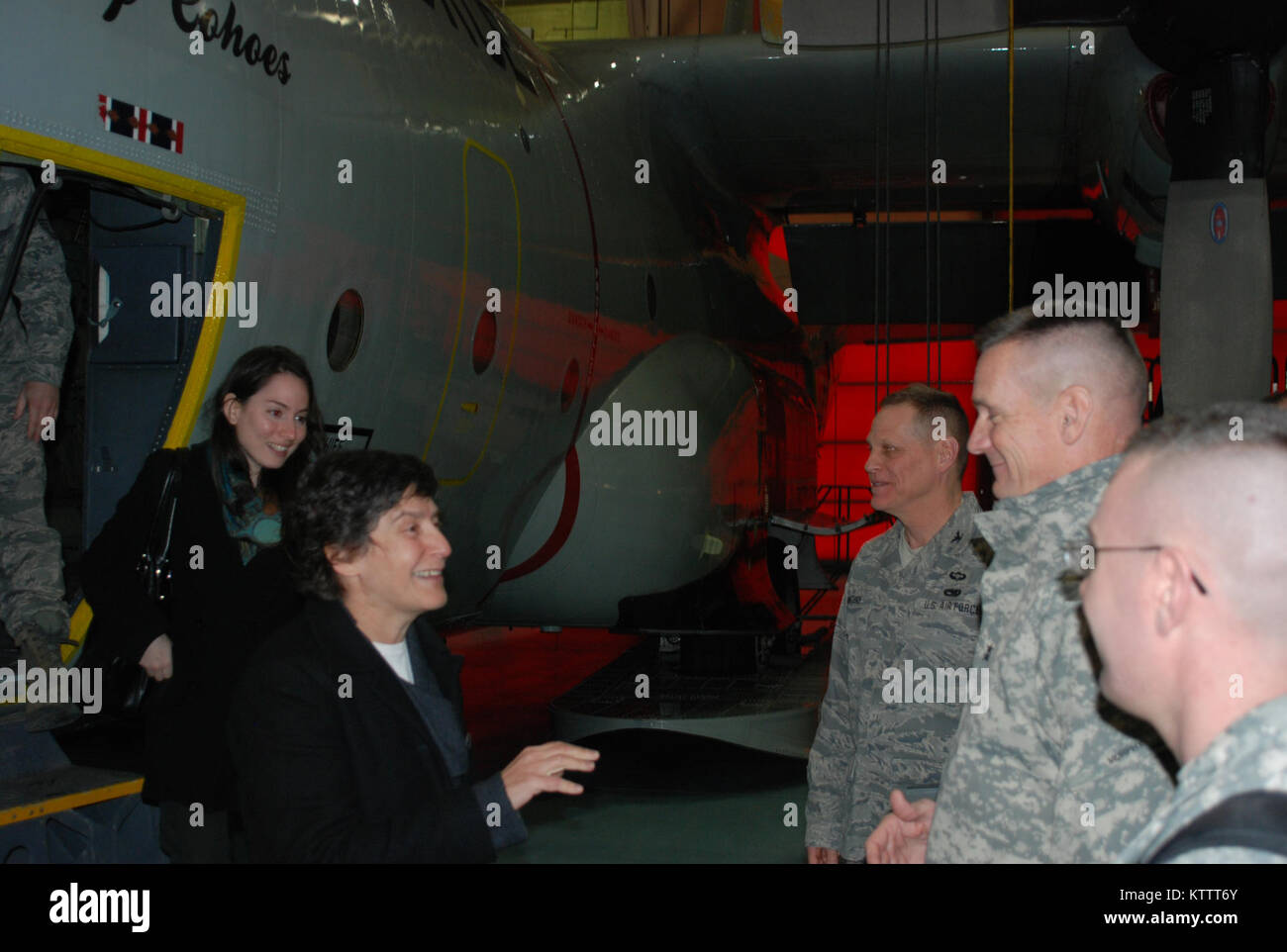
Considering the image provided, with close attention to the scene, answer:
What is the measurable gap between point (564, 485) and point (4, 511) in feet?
11.3

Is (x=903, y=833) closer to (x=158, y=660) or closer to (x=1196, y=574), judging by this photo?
(x=1196, y=574)

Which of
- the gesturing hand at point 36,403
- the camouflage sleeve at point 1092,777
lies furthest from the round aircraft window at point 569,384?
the camouflage sleeve at point 1092,777

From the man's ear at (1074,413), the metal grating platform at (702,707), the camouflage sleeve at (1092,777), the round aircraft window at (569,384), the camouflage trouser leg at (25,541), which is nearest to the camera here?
the camouflage sleeve at (1092,777)

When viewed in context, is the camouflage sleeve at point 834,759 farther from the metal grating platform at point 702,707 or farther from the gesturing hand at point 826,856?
the metal grating platform at point 702,707

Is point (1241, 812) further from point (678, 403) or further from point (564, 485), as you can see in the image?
point (678, 403)

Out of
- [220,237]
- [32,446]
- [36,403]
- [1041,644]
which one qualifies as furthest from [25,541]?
[1041,644]

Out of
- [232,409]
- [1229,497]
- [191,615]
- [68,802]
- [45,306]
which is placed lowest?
[68,802]

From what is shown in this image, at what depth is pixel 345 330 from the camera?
4055mm

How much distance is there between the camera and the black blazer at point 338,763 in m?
2.00

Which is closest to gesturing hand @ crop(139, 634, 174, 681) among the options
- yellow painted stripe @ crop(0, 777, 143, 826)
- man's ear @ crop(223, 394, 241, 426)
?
yellow painted stripe @ crop(0, 777, 143, 826)

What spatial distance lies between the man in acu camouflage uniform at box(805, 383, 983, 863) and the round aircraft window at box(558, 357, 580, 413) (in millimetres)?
2530

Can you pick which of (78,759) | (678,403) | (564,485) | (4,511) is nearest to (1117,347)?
(4,511)

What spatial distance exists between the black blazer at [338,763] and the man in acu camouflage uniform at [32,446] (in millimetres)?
1334

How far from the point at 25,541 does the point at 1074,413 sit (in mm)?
2894
